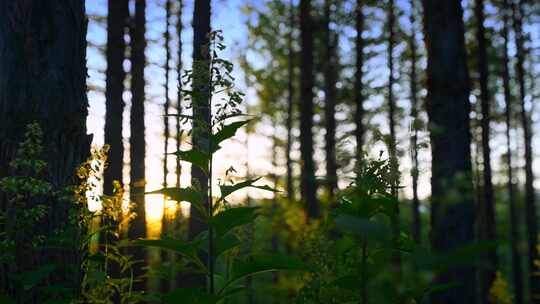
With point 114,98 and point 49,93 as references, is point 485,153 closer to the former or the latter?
point 114,98

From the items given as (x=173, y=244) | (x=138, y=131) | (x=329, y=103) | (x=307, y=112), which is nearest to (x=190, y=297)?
(x=173, y=244)

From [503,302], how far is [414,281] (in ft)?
48.6

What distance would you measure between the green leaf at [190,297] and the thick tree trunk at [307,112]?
12.4m

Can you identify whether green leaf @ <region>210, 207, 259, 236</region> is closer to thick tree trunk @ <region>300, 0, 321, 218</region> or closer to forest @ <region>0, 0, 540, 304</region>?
forest @ <region>0, 0, 540, 304</region>

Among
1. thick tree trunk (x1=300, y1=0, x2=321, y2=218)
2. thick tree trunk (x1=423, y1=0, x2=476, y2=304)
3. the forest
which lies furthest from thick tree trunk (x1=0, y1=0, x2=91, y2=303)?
thick tree trunk (x1=300, y1=0, x2=321, y2=218)

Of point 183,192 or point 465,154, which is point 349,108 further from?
point 183,192

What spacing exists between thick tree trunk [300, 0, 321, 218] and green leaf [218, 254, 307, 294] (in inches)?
481

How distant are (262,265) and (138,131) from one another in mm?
10418

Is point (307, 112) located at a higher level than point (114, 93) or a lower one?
higher

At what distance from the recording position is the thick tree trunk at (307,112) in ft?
52.9

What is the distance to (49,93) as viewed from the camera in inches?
176

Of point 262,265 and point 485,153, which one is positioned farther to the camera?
point 485,153

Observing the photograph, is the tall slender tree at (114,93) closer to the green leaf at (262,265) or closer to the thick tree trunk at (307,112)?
the thick tree trunk at (307,112)

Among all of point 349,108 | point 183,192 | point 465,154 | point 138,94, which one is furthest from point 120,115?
point 349,108
